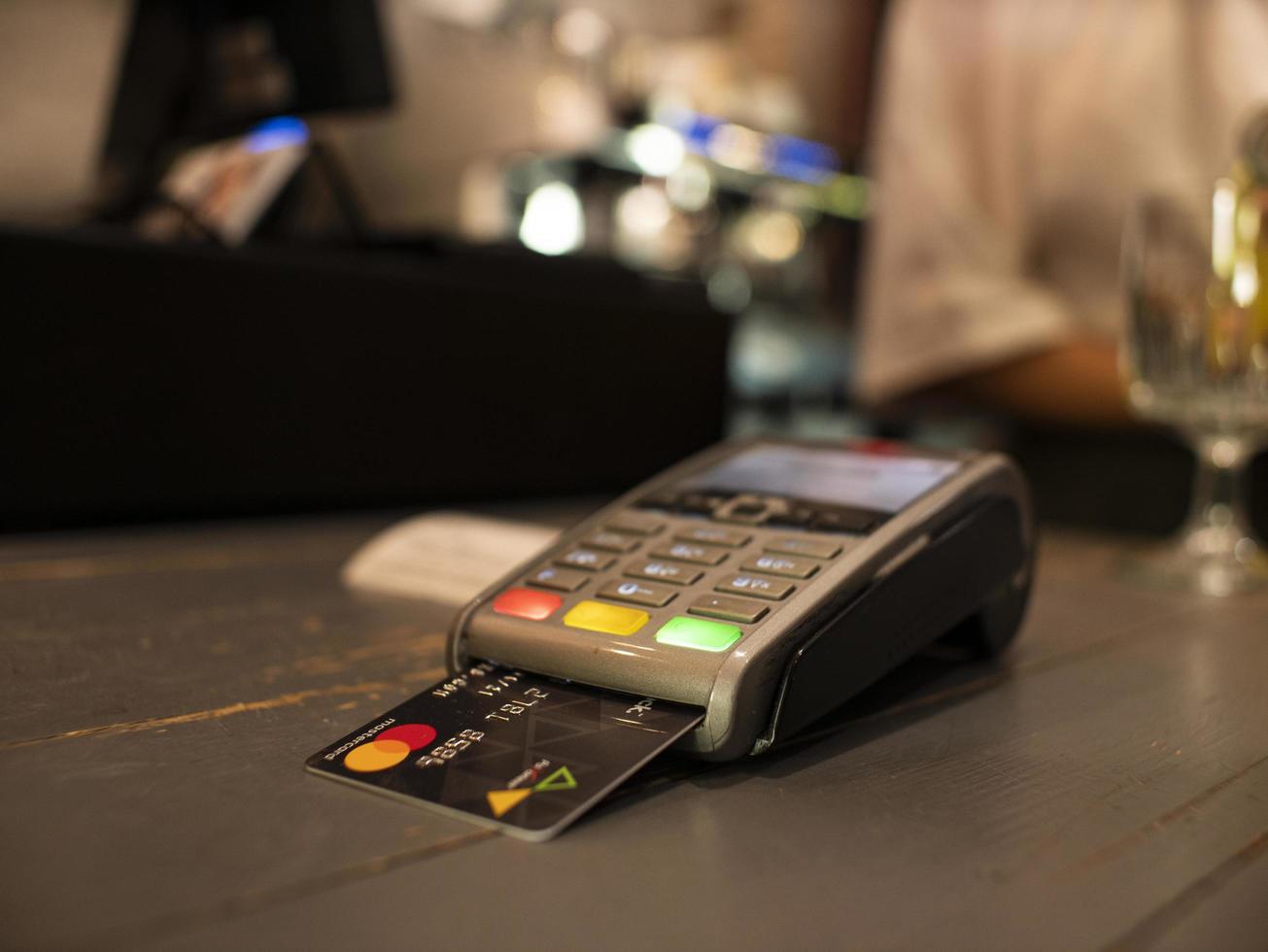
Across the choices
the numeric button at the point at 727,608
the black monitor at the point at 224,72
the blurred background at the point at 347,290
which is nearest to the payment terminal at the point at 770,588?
the numeric button at the point at 727,608

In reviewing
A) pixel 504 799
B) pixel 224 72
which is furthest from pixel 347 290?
pixel 504 799

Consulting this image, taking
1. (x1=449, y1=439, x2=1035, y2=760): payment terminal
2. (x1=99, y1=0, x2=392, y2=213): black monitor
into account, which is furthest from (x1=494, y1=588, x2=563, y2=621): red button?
(x1=99, y1=0, x2=392, y2=213): black monitor

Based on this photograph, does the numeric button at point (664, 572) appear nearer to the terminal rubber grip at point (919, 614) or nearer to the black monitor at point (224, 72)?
the terminal rubber grip at point (919, 614)

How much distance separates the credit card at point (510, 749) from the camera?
236 millimetres

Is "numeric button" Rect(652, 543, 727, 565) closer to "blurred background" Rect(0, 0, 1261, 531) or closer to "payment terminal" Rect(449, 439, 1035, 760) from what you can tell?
"payment terminal" Rect(449, 439, 1035, 760)

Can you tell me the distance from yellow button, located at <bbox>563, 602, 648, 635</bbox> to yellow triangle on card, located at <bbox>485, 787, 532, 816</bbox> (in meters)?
0.07

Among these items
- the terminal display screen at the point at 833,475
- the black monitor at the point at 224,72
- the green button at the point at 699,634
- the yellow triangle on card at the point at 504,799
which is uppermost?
the black monitor at the point at 224,72

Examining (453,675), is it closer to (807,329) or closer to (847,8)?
(847,8)

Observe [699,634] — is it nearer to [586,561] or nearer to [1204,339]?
[586,561]

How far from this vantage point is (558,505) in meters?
0.83

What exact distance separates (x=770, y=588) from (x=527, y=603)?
8cm

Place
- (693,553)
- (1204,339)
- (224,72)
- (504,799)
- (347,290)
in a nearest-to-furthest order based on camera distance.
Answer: (504,799) → (693,553) → (1204,339) → (347,290) → (224,72)

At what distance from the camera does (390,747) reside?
10.4 inches

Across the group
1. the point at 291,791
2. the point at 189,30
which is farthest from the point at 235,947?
the point at 189,30
